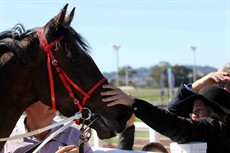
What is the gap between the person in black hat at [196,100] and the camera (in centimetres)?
277

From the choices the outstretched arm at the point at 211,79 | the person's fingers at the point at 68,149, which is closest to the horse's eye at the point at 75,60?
the person's fingers at the point at 68,149

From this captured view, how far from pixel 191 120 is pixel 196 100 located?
0.85 ft

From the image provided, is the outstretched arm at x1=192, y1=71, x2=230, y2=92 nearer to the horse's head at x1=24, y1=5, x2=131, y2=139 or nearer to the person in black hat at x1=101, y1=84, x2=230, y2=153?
the person in black hat at x1=101, y1=84, x2=230, y2=153

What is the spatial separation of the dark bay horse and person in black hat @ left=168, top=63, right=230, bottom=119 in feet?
1.58

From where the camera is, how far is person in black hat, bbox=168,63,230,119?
2774mm

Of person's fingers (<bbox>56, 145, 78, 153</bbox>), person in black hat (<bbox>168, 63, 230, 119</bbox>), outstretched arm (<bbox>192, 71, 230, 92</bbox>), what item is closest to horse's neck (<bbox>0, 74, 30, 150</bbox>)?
person's fingers (<bbox>56, 145, 78, 153</bbox>)

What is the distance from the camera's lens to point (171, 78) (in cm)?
2778

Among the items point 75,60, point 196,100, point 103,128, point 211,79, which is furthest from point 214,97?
point 75,60

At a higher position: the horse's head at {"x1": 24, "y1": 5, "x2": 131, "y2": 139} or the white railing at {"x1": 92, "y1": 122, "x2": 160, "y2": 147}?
the horse's head at {"x1": 24, "y1": 5, "x2": 131, "y2": 139}

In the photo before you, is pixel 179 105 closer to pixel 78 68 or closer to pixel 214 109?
pixel 214 109

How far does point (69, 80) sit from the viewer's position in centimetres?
261

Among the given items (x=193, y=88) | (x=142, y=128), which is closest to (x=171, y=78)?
(x=142, y=128)

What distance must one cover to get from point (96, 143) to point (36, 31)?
106 inches

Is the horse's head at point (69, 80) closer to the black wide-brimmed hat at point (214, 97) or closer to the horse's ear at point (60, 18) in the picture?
the horse's ear at point (60, 18)
